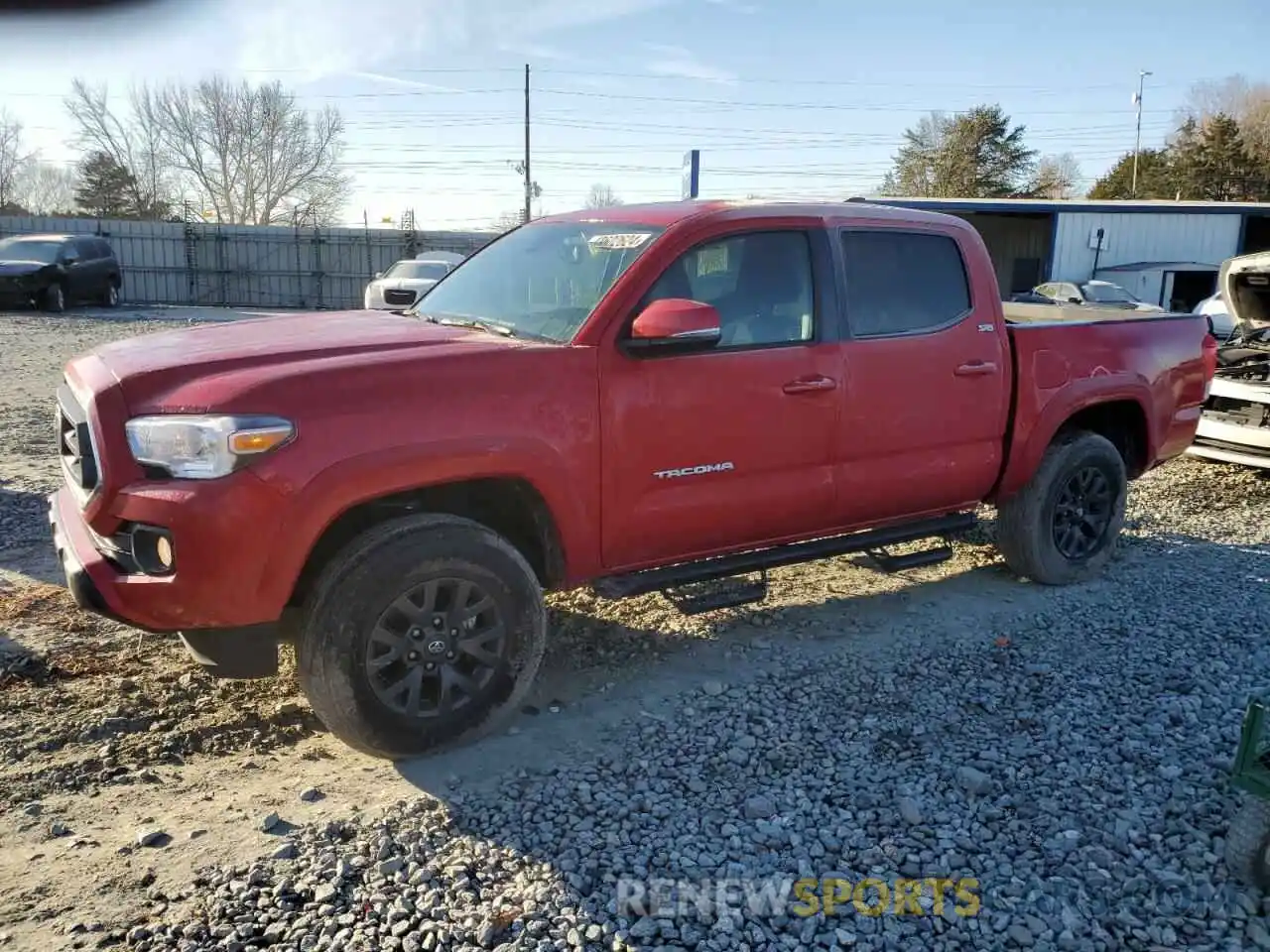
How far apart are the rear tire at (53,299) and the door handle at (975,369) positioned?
74.8ft

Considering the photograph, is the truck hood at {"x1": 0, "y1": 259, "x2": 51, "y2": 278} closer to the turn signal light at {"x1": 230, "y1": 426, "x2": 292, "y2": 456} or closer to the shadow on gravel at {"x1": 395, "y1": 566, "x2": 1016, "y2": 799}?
the shadow on gravel at {"x1": 395, "y1": 566, "x2": 1016, "y2": 799}

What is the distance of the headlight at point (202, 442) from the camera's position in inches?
128

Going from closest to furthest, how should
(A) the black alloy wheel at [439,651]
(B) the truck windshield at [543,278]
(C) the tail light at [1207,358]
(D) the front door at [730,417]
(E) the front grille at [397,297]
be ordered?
(A) the black alloy wheel at [439,651]
(D) the front door at [730,417]
(B) the truck windshield at [543,278]
(C) the tail light at [1207,358]
(E) the front grille at [397,297]

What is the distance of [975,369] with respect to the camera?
203 inches

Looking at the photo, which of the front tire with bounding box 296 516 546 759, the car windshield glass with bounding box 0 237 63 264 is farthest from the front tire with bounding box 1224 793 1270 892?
the car windshield glass with bounding box 0 237 63 264

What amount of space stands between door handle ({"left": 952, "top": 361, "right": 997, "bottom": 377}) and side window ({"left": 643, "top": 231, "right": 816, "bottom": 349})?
3.07 ft

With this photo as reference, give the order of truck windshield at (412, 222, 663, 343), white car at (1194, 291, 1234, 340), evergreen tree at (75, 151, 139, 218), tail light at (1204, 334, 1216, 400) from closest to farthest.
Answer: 1. truck windshield at (412, 222, 663, 343)
2. tail light at (1204, 334, 1216, 400)
3. white car at (1194, 291, 1234, 340)
4. evergreen tree at (75, 151, 139, 218)

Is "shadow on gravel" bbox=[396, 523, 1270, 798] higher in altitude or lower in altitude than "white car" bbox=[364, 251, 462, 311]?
lower

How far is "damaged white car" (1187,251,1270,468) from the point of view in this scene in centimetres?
825

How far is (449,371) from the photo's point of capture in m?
3.68

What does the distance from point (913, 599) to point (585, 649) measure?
1945mm

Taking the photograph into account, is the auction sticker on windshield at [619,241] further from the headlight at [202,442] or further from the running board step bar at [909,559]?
the running board step bar at [909,559]

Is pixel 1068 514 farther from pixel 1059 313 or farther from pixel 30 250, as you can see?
pixel 30 250

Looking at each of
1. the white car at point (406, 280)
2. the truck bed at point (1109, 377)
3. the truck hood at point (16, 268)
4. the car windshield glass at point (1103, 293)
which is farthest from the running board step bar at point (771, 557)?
the car windshield glass at point (1103, 293)
